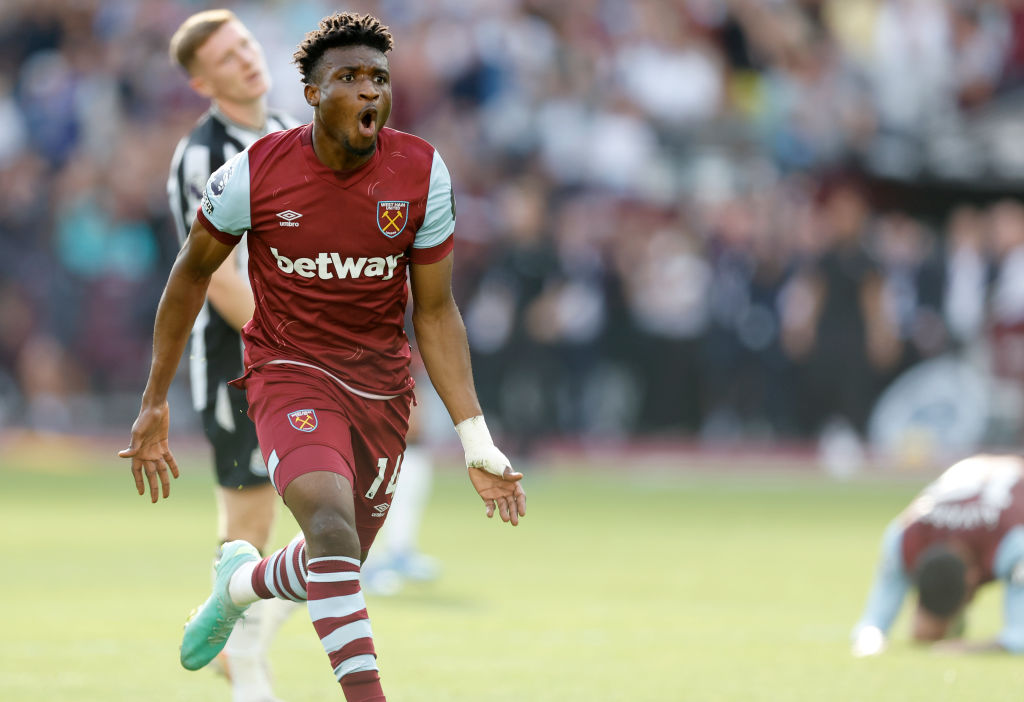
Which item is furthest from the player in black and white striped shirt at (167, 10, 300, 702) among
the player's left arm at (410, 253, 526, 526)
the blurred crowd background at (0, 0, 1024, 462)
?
the blurred crowd background at (0, 0, 1024, 462)

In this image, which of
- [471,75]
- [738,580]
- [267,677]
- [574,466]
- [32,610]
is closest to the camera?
[267,677]

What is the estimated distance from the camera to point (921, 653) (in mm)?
7961

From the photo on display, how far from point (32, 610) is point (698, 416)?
1165 cm

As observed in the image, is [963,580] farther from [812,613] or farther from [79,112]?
[79,112]

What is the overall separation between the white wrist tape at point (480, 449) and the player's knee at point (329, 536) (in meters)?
0.55

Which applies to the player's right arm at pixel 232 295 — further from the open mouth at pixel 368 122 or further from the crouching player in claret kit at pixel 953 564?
the crouching player in claret kit at pixel 953 564

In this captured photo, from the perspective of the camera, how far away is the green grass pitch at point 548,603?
281 inches

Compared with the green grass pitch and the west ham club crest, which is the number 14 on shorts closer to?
the west ham club crest

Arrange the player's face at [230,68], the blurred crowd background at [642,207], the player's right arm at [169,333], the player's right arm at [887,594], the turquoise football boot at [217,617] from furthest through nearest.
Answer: the blurred crowd background at [642,207], the player's right arm at [887,594], the player's face at [230,68], the turquoise football boot at [217,617], the player's right arm at [169,333]

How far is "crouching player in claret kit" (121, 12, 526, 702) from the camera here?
5270 millimetres

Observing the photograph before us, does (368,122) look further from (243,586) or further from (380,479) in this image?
(243,586)

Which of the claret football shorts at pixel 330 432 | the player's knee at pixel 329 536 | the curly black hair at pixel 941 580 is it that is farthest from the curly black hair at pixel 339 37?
the curly black hair at pixel 941 580

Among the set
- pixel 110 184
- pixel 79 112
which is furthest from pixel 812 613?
pixel 79 112

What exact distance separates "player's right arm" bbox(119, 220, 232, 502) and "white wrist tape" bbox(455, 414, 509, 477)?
3.28ft
